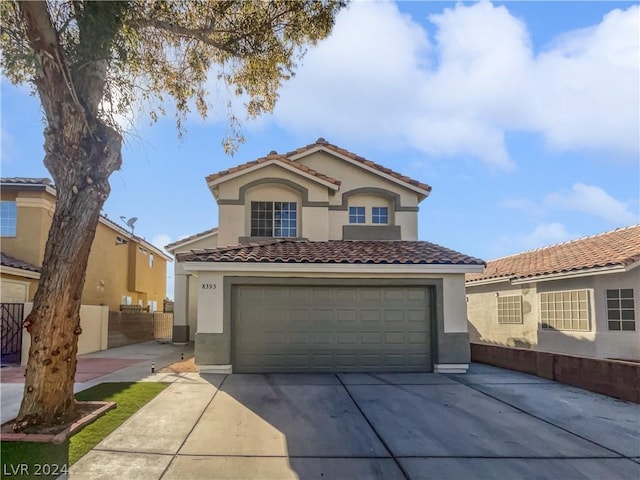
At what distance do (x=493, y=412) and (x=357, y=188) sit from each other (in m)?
9.51

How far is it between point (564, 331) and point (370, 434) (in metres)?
11.3

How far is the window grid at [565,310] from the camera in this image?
14.3m

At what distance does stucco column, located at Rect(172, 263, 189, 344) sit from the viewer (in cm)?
2127

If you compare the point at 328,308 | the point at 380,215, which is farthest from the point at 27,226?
the point at 380,215

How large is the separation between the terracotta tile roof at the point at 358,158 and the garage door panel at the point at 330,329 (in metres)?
4.71

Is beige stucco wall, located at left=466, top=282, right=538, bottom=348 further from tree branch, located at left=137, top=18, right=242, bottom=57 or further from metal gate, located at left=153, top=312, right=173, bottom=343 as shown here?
metal gate, located at left=153, top=312, right=173, bottom=343

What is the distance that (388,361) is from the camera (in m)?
12.4

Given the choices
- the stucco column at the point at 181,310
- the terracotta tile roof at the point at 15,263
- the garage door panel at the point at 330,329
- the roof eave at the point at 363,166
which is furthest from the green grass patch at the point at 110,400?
the stucco column at the point at 181,310

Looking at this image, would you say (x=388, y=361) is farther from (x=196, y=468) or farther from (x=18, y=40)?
(x=18, y=40)

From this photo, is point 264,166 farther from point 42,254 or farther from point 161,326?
point 161,326

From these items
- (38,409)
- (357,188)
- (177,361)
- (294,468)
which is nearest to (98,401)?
(38,409)

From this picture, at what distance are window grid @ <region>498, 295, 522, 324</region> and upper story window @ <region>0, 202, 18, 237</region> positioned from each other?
20652 millimetres

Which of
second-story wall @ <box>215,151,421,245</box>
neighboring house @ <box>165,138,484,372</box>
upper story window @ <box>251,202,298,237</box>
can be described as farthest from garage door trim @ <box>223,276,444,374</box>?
upper story window @ <box>251,202,298,237</box>

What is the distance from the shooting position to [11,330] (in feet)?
48.1
